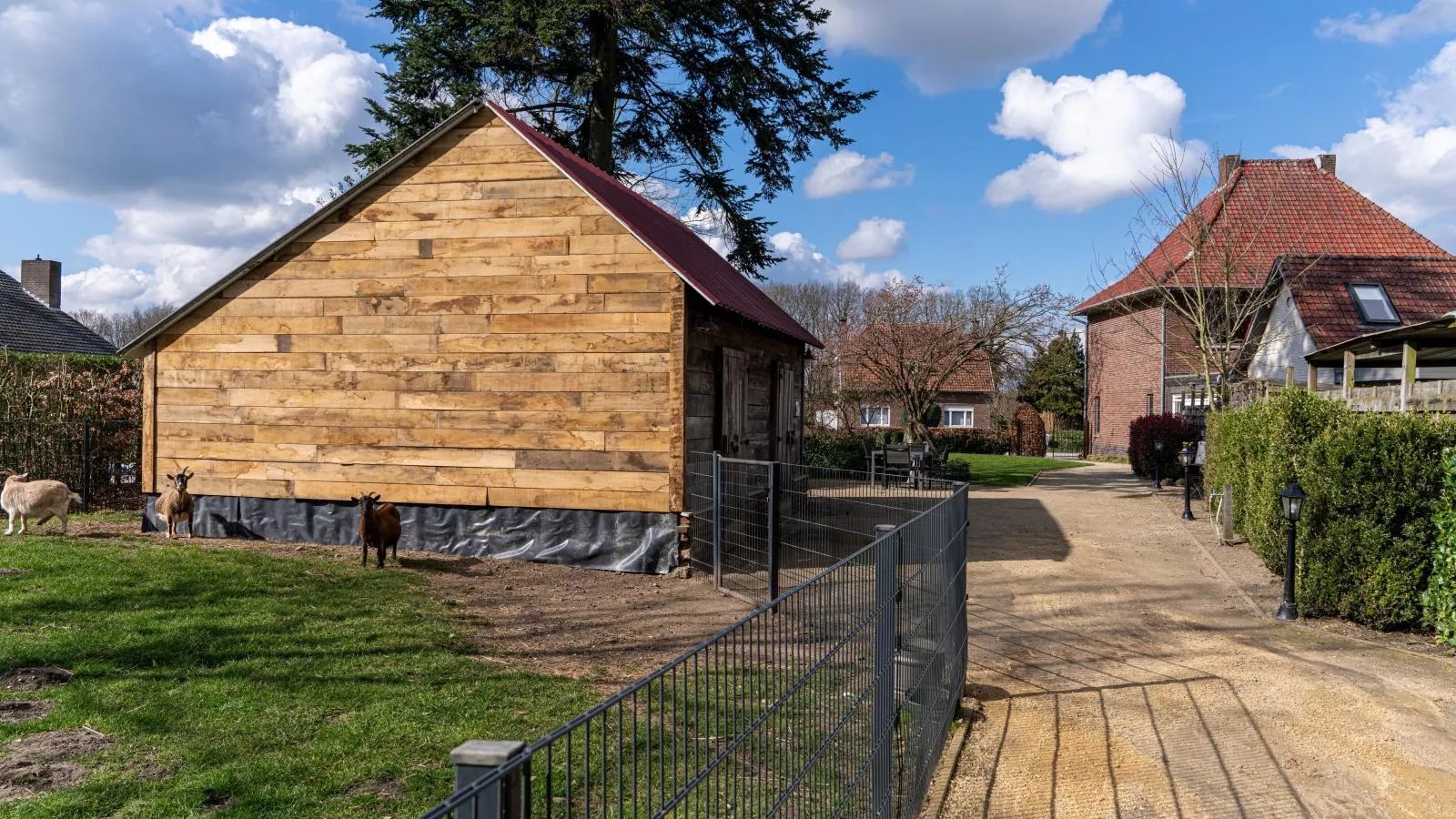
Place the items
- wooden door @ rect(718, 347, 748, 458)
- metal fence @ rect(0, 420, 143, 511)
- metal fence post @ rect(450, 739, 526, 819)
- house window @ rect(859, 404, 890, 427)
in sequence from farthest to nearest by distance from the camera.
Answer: house window @ rect(859, 404, 890, 427) < metal fence @ rect(0, 420, 143, 511) < wooden door @ rect(718, 347, 748, 458) < metal fence post @ rect(450, 739, 526, 819)

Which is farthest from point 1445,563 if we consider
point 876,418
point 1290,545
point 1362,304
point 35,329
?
point 876,418

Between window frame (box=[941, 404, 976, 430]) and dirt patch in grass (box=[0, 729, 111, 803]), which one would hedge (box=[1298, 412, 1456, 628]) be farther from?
window frame (box=[941, 404, 976, 430])

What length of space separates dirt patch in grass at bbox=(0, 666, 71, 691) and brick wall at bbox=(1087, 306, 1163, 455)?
30723 mm

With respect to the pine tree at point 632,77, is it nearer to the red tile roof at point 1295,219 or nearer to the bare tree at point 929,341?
the bare tree at point 929,341

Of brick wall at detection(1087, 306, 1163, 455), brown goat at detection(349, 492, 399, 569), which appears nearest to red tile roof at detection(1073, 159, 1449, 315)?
brick wall at detection(1087, 306, 1163, 455)

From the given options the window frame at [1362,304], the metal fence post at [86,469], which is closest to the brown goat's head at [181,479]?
the metal fence post at [86,469]

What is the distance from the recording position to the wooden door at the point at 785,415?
15.1 meters

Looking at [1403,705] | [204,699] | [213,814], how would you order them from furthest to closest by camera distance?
[1403,705] < [204,699] < [213,814]

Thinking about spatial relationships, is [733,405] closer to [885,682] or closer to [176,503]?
[176,503]

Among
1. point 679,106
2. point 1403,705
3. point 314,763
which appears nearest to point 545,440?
point 314,763

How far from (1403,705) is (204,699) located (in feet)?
26.6

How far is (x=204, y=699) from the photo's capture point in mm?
5160

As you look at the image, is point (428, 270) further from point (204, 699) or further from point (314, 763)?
point (314, 763)

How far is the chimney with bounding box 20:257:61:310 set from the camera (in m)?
30.1
